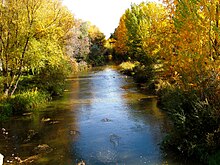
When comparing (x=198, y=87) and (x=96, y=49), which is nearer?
(x=198, y=87)

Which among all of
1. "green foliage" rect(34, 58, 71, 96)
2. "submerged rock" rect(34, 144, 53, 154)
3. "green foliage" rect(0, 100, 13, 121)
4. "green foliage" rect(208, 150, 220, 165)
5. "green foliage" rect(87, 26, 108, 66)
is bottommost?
"submerged rock" rect(34, 144, 53, 154)

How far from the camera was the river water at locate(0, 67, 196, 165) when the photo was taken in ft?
43.3

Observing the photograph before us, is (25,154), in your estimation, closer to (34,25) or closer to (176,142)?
(176,142)

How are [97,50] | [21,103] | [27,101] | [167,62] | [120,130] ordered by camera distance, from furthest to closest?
[97,50] < [27,101] < [21,103] < [167,62] < [120,130]

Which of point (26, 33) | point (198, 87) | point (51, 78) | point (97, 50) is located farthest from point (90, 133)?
point (97, 50)

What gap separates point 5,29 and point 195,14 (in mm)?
15169

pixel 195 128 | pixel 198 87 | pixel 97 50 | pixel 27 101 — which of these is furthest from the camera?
pixel 97 50

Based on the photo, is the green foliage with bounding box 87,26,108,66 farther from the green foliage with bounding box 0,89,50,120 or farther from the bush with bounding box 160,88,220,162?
the bush with bounding box 160,88,220,162

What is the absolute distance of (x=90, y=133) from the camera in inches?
661

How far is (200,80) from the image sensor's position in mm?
12859

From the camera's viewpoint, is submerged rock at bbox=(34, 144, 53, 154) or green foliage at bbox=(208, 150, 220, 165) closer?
green foliage at bbox=(208, 150, 220, 165)

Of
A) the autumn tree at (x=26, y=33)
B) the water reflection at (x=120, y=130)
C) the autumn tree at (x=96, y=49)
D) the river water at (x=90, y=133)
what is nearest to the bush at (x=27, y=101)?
the river water at (x=90, y=133)

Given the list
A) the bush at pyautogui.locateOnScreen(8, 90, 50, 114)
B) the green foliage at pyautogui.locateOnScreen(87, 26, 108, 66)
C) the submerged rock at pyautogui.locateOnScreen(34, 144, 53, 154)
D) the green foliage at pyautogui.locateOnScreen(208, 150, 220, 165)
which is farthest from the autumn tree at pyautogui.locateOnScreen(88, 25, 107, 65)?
the green foliage at pyautogui.locateOnScreen(208, 150, 220, 165)

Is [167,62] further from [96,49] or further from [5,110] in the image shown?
[96,49]
